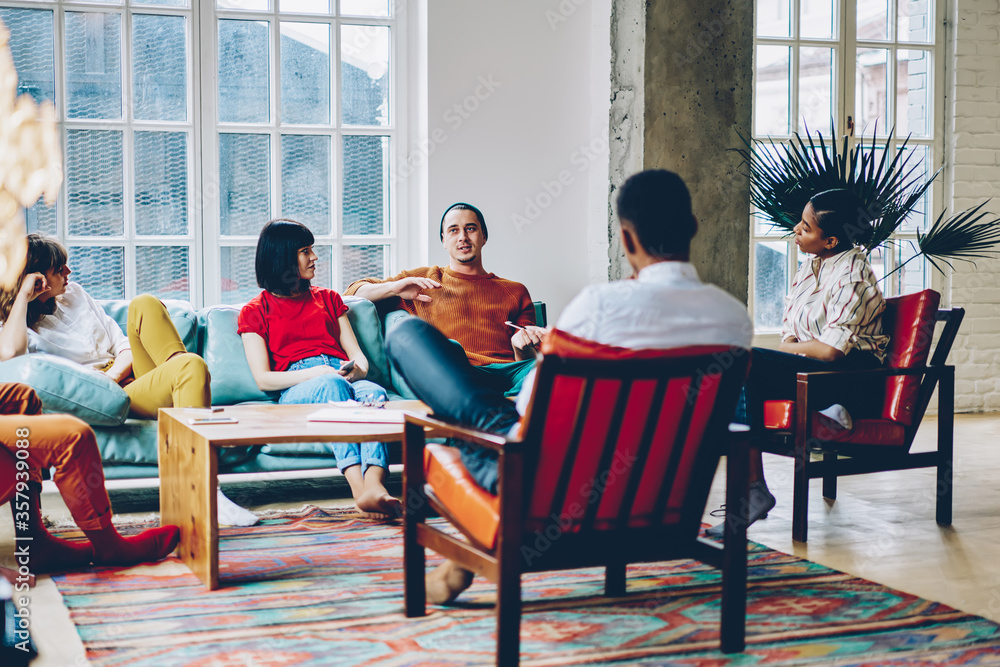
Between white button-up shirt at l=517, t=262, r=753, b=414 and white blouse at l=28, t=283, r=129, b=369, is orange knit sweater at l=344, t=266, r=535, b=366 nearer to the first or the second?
white blouse at l=28, t=283, r=129, b=369

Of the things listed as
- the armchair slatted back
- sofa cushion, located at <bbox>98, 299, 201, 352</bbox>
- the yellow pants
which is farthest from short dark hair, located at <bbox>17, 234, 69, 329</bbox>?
the armchair slatted back

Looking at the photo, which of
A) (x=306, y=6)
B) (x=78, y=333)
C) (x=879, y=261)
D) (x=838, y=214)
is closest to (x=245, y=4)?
(x=306, y=6)

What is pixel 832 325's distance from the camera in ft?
11.5

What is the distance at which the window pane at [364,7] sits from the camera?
478 centimetres

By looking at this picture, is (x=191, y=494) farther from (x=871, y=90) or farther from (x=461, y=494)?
(x=871, y=90)

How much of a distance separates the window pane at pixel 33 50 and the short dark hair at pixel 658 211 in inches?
132

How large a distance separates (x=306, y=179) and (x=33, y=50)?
1304 millimetres

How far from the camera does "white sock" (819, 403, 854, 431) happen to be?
3.39 meters

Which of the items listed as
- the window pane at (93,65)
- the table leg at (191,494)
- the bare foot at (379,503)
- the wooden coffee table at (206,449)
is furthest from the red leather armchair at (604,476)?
the window pane at (93,65)

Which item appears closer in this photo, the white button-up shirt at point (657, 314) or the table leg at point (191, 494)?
the white button-up shirt at point (657, 314)

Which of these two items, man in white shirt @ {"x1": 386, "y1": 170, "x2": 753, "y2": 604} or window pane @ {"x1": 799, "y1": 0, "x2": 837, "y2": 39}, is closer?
man in white shirt @ {"x1": 386, "y1": 170, "x2": 753, "y2": 604}

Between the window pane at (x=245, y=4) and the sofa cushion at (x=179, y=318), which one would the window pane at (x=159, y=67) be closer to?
the window pane at (x=245, y=4)

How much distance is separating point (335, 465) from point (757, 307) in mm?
3066

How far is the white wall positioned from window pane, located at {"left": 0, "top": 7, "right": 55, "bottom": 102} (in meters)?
1.70
